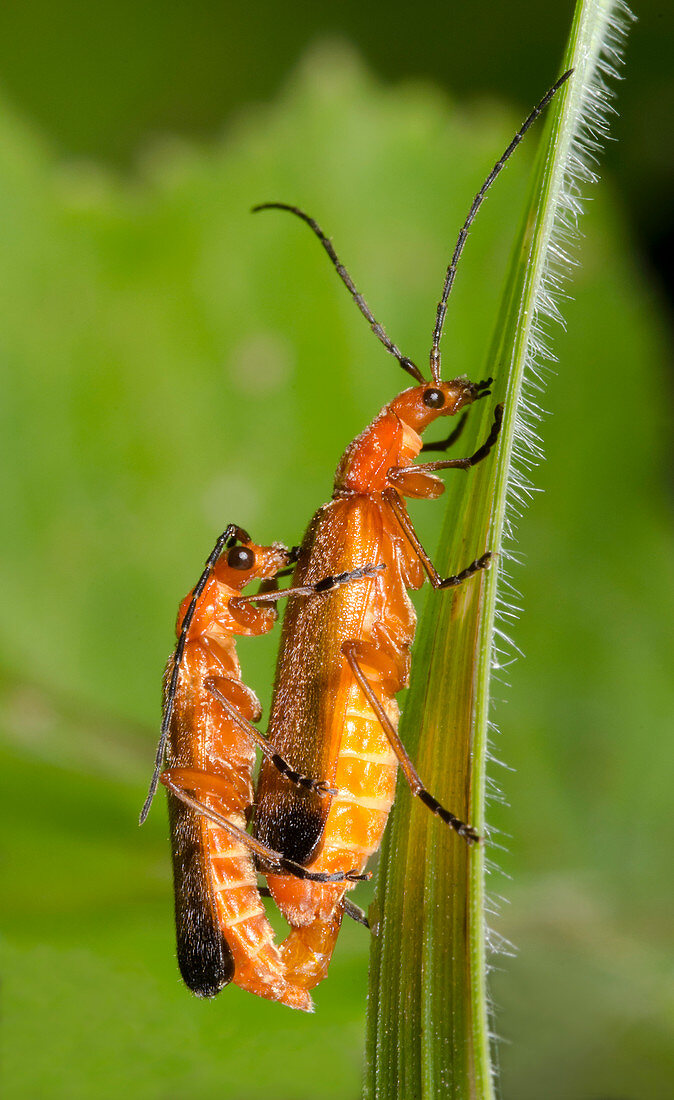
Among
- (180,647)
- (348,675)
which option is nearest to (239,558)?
(180,647)

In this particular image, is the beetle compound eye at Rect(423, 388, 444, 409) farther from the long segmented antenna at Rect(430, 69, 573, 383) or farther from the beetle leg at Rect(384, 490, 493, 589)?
the beetle leg at Rect(384, 490, 493, 589)

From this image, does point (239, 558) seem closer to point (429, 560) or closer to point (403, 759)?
point (429, 560)

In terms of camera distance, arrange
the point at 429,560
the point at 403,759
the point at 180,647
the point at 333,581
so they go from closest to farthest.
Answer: the point at 403,759 → the point at 429,560 → the point at 333,581 → the point at 180,647

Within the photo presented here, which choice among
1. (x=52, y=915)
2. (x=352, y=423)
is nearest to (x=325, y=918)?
(x=52, y=915)

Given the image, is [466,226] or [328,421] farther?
[328,421]

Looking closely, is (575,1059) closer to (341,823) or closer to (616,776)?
(616,776)

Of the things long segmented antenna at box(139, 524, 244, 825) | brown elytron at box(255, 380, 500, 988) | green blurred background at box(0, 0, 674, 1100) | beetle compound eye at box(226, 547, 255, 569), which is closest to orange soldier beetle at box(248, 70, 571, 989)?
brown elytron at box(255, 380, 500, 988)
